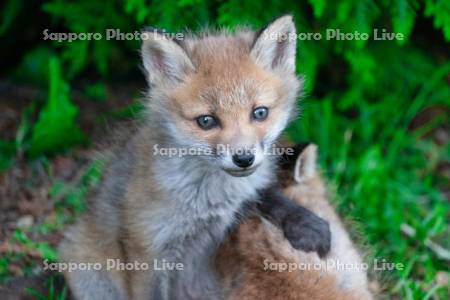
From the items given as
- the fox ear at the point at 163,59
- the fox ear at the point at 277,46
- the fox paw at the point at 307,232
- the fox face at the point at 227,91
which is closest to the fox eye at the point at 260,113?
the fox face at the point at 227,91

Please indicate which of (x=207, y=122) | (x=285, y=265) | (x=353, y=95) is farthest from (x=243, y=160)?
(x=353, y=95)

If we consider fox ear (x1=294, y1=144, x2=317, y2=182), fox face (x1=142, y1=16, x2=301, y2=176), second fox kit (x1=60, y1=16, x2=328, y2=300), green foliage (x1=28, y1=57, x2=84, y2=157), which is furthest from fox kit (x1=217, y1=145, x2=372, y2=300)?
green foliage (x1=28, y1=57, x2=84, y2=157)

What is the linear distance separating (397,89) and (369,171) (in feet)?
3.92

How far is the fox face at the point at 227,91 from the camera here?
4316 millimetres

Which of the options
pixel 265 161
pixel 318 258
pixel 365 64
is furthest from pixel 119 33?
pixel 318 258

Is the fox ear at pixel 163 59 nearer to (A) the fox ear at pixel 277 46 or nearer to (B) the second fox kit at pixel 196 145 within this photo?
(B) the second fox kit at pixel 196 145

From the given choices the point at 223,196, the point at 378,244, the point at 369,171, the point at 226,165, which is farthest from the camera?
the point at 369,171

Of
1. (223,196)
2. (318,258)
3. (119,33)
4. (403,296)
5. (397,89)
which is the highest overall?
(119,33)

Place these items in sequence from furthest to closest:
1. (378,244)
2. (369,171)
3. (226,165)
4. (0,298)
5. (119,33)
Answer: (119,33) < (369,171) < (378,244) < (0,298) < (226,165)

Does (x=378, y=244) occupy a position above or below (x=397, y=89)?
below

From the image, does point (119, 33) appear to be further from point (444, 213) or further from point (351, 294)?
point (351, 294)

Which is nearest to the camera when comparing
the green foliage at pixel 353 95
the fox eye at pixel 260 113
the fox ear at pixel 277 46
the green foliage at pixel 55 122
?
the fox eye at pixel 260 113

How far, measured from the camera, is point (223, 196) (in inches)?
184

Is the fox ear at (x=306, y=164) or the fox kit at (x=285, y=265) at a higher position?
the fox ear at (x=306, y=164)
